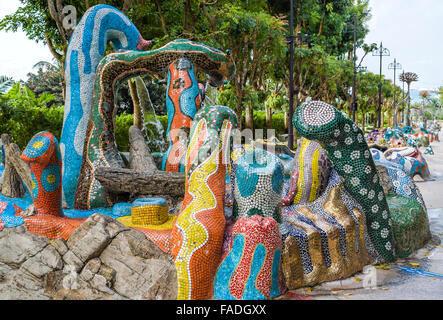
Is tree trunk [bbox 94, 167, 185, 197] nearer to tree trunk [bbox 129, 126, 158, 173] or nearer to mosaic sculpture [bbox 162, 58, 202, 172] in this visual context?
mosaic sculpture [bbox 162, 58, 202, 172]

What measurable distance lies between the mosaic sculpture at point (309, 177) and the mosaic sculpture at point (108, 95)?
6.40 ft

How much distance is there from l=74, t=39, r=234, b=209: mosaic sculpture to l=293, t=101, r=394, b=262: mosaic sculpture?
209 cm

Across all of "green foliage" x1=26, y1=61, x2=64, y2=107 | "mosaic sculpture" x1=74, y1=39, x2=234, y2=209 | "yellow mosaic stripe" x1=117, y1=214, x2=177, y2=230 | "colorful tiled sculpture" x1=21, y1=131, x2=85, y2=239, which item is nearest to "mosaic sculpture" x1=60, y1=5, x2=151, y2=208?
"mosaic sculpture" x1=74, y1=39, x2=234, y2=209

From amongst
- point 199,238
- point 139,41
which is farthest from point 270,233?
point 139,41

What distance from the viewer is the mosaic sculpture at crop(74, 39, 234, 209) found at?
206 inches

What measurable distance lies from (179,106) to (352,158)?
252cm

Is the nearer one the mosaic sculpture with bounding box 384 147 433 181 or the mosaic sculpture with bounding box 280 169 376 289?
the mosaic sculpture with bounding box 280 169 376 289

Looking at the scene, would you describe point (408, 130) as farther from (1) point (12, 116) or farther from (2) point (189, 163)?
(2) point (189, 163)

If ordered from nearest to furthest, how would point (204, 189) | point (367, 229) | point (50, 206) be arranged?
point (204, 189), point (50, 206), point (367, 229)

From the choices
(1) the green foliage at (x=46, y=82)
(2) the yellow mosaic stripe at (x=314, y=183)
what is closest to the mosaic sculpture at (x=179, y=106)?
(2) the yellow mosaic stripe at (x=314, y=183)

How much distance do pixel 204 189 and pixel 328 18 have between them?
1976 centimetres

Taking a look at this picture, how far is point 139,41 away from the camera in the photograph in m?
6.21

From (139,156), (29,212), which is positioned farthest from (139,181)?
(29,212)

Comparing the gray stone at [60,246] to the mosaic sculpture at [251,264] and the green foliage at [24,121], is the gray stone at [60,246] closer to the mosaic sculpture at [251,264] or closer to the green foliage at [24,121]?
the mosaic sculpture at [251,264]
